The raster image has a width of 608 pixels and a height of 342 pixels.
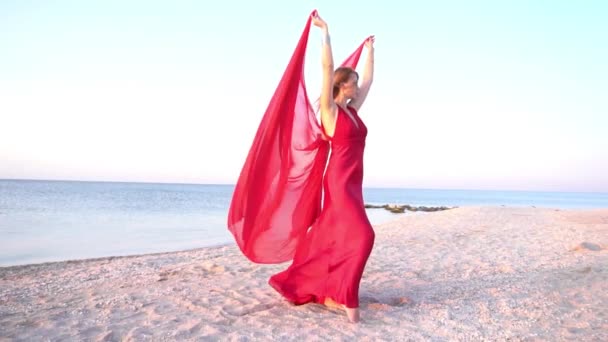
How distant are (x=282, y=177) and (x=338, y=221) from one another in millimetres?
703

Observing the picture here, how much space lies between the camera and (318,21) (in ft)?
15.0

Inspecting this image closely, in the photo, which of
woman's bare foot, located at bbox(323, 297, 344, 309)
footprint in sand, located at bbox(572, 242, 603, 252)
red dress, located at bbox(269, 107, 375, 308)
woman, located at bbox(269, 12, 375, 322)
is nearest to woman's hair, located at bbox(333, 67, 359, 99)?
woman, located at bbox(269, 12, 375, 322)

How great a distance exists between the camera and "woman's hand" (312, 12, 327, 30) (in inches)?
179

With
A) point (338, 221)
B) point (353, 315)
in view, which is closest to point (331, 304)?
point (353, 315)

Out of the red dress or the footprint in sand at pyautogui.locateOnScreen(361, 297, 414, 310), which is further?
the footprint in sand at pyautogui.locateOnScreen(361, 297, 414, 310)

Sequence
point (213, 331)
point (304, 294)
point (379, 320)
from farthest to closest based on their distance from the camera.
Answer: point (304, 294) < point (379, 320) < point (213, 331)

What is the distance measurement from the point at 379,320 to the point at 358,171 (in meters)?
1.36

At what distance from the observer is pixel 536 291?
582 cm

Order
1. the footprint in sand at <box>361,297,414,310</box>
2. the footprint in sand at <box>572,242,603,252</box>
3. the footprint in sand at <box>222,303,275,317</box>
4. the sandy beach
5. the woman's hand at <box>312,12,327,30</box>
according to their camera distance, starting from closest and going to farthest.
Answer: the sandy beach, the woman's hand at <box>312,12,327,30</box>, the footprint in sand at <box>222,303,275,317</box>, the footprint in sand at <box>361,297,414,310</box>, the footprint in sand at <box>572,242,603,252</box>

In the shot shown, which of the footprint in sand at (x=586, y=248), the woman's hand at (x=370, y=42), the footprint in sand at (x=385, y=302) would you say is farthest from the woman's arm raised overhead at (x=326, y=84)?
the footprint in sand at (x=586, y=248)

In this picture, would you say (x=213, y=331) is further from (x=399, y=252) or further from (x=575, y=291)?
(x=399, y=252)

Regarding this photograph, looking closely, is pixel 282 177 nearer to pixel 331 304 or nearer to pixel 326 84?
pixel 326 84

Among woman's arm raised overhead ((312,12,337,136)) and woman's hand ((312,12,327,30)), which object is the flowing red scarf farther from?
woman's arm raised overhead ((312,12,337,136))

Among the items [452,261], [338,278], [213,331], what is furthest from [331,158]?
[452,261]
